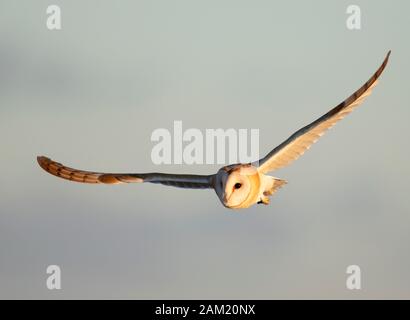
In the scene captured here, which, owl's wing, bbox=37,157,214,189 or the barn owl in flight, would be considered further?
owl's wing, bbox=37,157,214,189

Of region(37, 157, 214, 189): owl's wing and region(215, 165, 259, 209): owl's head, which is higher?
region(37, 157, 214, 189): owl's wing

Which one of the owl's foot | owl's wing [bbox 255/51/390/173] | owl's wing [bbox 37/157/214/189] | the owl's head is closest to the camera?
the owl's head

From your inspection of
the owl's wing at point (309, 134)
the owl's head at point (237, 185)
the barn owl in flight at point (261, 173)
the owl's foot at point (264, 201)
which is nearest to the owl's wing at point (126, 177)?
the barn owl in flight at point (261, 173)

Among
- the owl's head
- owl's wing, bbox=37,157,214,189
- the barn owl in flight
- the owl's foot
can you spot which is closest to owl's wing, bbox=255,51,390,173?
the barn owl in flight

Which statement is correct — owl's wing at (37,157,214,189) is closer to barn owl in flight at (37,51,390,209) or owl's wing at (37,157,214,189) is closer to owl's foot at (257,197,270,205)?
barn owl in flight at (37,51,390,209)

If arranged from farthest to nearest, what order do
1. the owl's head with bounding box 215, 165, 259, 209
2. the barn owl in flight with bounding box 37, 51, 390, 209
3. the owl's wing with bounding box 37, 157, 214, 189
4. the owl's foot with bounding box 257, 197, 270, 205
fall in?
the owl's wing with bounding box 37, 157, 214, 189 → the owl's foot with bounding box 257, 197, 270, 205 → the barn owl in flight with bounding box 37, 51, 390, 209 → the owl's head with bounding box 215, 165, 259, 209

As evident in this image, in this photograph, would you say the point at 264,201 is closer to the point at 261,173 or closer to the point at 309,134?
the point at 261,173
